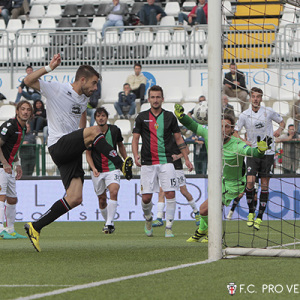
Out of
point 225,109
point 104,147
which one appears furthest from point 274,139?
point 104,147

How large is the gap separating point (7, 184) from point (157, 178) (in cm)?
224

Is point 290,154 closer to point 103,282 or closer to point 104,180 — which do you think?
point 104,180

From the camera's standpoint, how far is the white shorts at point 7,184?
1119 centimetres

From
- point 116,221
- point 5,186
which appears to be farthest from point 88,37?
point 5,186

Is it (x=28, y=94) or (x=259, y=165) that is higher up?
(x=28, y=94)

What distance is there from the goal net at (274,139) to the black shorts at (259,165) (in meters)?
0.41

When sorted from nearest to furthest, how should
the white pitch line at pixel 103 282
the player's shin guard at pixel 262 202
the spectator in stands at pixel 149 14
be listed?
the white pitch line at pixel 103 282, the player's shin guard at pixel 262 202, the spectator in stands at pixel 149 14

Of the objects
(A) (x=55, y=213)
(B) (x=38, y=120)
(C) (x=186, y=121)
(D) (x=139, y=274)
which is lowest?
(D) (x=139, y=274)

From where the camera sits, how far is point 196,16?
72.1ft

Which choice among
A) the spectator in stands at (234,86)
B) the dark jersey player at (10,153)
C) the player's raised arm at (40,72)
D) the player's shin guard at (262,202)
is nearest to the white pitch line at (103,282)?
the player's raised arm at (40,72)

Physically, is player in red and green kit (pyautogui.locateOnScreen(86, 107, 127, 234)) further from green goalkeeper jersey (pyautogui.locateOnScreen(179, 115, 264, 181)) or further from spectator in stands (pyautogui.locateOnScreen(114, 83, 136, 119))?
spectator in stands (pyautogui.locateOnScreen(114, 83, 136, 119))

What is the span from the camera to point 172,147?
36.8 ft

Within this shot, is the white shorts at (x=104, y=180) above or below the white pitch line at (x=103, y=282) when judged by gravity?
above

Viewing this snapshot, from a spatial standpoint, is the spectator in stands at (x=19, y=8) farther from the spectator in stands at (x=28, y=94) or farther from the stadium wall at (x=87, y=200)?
the stadium wall at (x=87, y=200)
